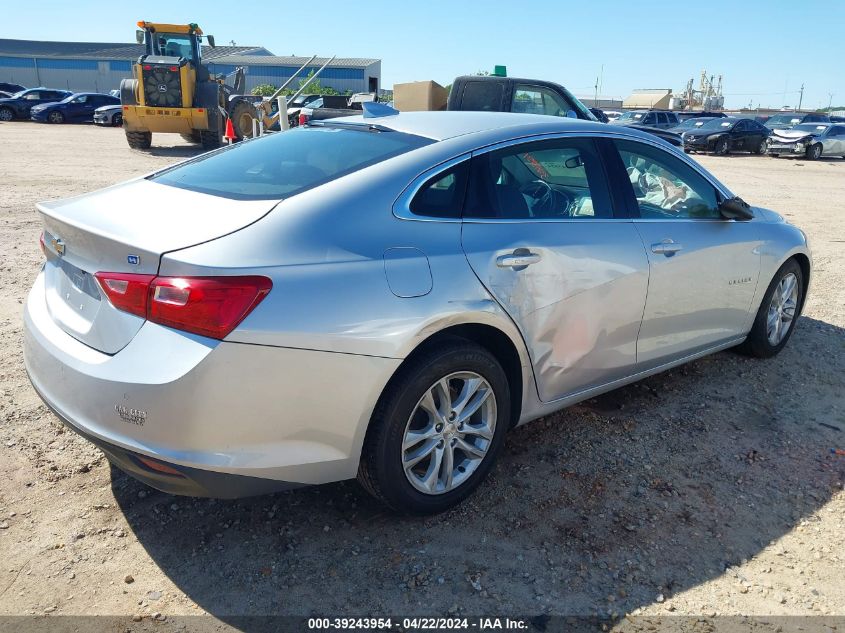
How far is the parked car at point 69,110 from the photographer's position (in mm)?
31984

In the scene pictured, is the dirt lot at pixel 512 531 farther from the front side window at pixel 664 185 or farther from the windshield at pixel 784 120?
the windshield at pixel 784 120

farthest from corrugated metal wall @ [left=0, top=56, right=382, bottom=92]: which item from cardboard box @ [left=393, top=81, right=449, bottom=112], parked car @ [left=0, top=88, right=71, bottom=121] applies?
cardboard box @ [left=393, top=81, right=449, bottom=112]

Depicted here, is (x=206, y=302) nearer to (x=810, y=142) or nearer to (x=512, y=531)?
(x=512, y=531)

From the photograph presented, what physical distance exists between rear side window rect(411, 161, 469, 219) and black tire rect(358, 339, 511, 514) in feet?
1.76

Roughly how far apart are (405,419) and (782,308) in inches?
134

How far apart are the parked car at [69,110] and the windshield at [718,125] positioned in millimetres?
26678

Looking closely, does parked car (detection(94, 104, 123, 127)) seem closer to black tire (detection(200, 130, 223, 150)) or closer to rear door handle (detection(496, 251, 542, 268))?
black tire (detection(200, 130, 223, 150))

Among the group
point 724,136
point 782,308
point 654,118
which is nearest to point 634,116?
point 654,118

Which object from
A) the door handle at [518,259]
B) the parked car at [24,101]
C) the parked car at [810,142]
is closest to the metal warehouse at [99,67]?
the parked car at [24,101]

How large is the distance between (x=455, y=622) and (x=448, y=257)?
4.38ft

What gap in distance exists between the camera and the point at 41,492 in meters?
3.03

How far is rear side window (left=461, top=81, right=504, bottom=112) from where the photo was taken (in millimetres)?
10148

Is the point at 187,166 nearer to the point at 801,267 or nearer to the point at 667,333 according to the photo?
the point at 667,333

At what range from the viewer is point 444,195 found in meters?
2.87
